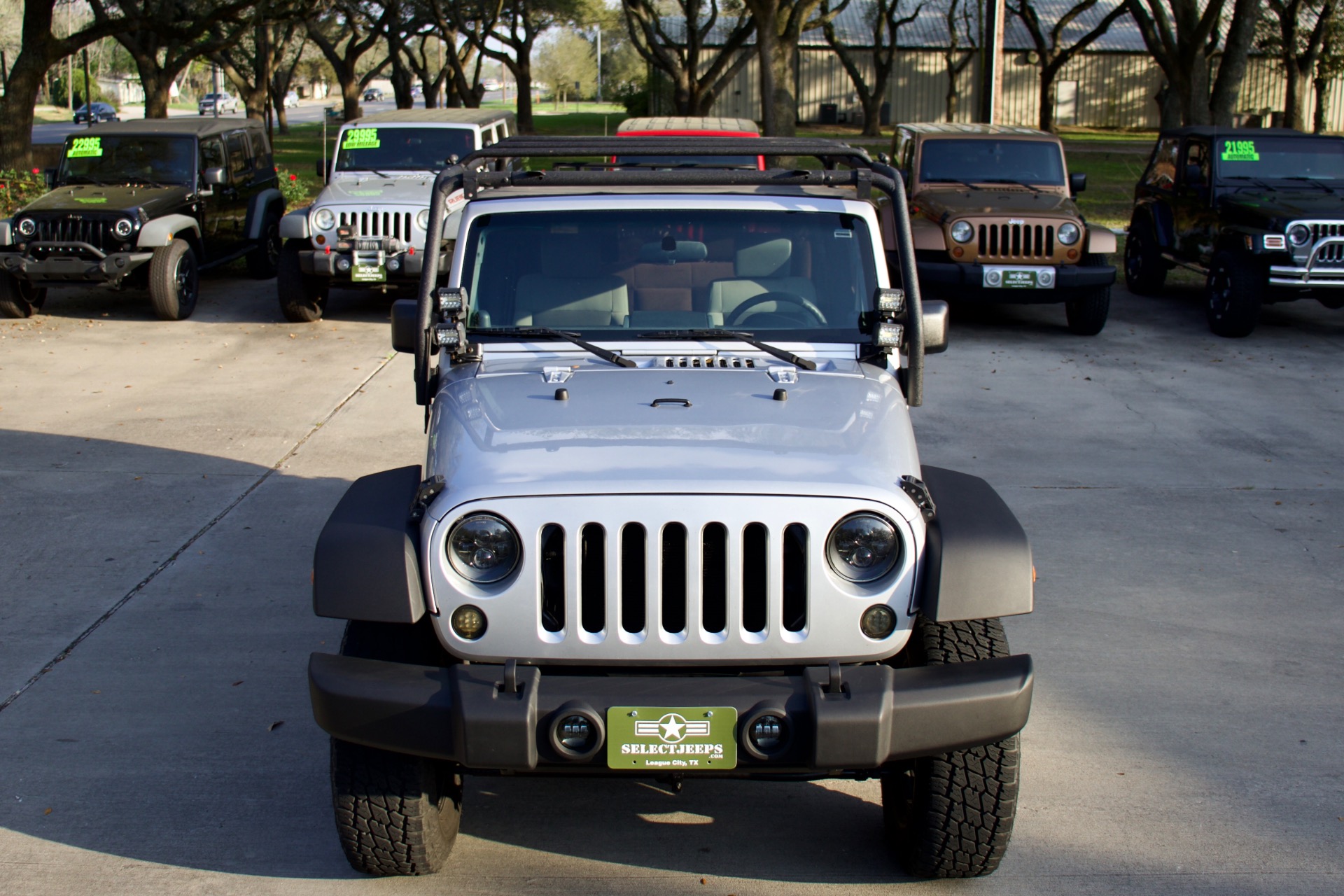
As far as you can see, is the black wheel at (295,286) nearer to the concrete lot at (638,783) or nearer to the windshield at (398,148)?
the windshield at (398,148)

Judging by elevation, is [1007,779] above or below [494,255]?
below

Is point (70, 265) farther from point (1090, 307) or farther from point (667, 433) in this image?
point (667, 433)

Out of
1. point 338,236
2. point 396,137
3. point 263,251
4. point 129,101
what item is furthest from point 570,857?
point 129,101

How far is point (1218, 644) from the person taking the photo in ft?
16.8

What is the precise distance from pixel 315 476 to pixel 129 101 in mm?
100023

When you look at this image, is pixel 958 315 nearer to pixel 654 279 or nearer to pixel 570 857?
pixel 654 279

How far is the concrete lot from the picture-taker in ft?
11.9

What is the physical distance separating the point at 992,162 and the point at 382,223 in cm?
593

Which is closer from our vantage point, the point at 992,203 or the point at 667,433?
the point at 667,433

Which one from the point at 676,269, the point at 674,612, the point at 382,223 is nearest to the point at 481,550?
the point at 674,612

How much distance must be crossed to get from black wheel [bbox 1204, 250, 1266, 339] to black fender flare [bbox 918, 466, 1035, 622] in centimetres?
923

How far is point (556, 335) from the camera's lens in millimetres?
4168

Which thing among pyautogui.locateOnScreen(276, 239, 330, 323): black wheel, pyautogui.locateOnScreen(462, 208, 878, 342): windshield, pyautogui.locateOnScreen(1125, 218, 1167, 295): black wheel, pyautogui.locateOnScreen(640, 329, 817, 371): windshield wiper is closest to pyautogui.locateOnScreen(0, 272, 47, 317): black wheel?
pyautogui.locateOnScreen(276, 239, 330, 323): black wheel

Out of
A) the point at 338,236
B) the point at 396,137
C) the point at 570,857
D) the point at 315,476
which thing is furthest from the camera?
the point at 396,137
